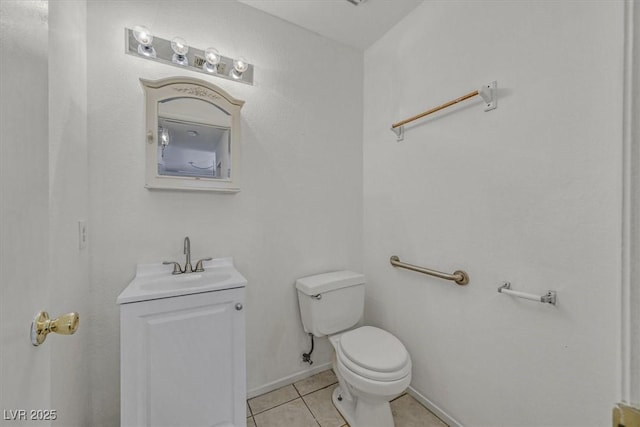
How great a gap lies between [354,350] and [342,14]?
205cm

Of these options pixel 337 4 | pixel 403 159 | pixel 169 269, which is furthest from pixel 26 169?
pixel 337 4

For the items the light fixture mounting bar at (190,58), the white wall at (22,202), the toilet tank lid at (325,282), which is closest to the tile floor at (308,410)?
the toilet tank lid at (325,282)

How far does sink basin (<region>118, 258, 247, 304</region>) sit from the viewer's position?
1.03 meters

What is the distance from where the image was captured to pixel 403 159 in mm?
1659

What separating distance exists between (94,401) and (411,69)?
254 centimetres

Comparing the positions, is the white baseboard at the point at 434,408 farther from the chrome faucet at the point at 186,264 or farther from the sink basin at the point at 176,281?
the chrome faucet at the point at 186,264

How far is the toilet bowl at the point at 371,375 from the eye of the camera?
1168mm

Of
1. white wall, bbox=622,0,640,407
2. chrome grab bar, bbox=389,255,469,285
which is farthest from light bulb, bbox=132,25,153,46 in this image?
chrome grab bar, bbox=389,255,469,285

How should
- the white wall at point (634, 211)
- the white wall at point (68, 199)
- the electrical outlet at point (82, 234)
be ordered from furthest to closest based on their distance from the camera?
the electrical outlet at point (82, 234) → the white wall at point (68, 199) → the white wall at point (634, 211)

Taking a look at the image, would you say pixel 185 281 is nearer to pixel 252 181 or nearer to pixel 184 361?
pixel 184 361

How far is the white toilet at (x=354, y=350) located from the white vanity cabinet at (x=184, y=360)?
1.68ft

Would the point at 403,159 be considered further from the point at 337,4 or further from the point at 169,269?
the point at 169,269

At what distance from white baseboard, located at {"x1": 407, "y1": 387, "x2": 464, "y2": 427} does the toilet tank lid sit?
2.43ft

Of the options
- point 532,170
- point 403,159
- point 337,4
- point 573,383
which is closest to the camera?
point 573,383
